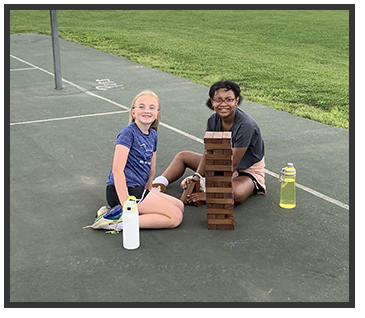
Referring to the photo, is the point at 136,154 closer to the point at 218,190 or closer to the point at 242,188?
the point at 218,190

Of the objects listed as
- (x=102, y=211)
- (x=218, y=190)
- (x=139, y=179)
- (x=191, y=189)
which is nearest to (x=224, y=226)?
(x=218, y=190)

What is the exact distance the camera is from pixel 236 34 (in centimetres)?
2275

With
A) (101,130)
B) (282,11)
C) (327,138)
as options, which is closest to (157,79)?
(101,130)

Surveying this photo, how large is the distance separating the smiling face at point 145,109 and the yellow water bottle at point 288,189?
1627 millimetres

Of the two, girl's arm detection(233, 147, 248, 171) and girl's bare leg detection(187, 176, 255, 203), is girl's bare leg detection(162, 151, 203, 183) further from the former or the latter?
girl's arm detection(233, 147, 248, 171)

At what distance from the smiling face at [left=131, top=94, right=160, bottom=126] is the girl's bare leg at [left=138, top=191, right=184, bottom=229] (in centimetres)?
77

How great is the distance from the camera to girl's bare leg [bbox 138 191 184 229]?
5316 millimetres

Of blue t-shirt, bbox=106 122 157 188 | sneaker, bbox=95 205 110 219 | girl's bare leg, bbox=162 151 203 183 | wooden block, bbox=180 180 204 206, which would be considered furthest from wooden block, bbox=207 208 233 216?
girl's bare leg, bbox=162 151 203 183

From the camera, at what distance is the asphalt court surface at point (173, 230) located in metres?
4.32

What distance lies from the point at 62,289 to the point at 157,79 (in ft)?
31.4

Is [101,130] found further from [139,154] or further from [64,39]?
[64,39]

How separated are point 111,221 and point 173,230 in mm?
626

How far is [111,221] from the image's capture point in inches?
211

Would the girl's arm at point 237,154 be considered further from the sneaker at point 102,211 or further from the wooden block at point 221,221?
the sneaker at point 102,211
